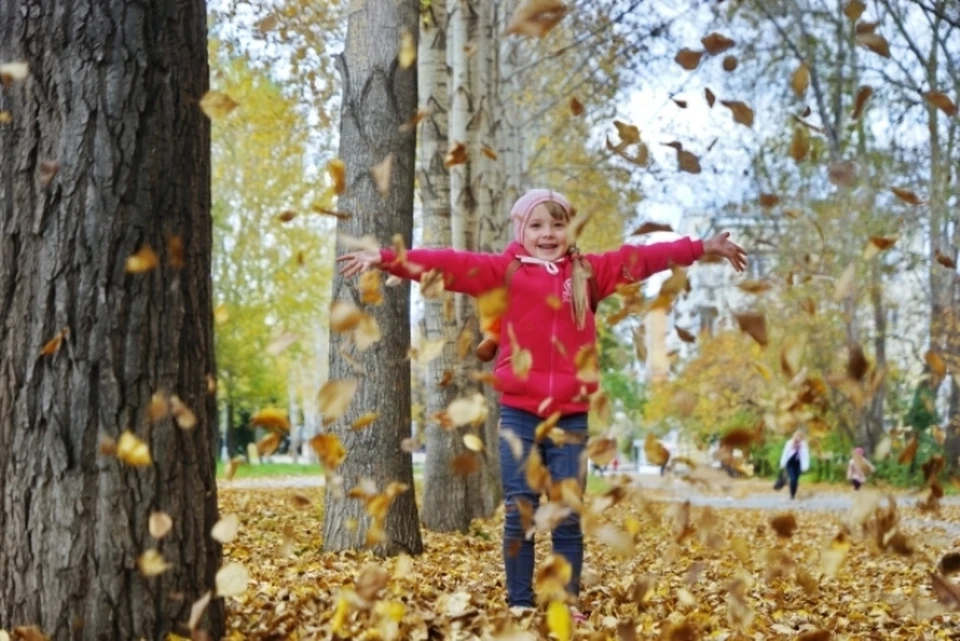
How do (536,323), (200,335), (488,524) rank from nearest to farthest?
1. (200,335)
2. (536,323)
3. (488,524)

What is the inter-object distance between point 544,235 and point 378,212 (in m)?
2.77

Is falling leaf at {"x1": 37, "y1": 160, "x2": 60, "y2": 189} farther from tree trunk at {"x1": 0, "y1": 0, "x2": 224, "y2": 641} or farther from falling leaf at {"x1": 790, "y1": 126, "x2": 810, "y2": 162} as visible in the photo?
falling leaf at {"x1": 790, "y1": 126, "x2": 810, "y2": 162}

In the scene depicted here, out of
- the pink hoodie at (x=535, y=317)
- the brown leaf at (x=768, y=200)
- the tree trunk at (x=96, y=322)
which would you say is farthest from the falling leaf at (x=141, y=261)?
the brown leaf at (x=768, y=200)

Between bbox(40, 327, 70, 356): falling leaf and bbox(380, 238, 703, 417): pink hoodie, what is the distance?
51.8 inches

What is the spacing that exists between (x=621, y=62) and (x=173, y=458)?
1535 cm

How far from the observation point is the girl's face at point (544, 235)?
185 inches

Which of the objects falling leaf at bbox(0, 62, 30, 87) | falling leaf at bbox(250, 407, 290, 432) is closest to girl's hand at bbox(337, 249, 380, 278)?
falling leaf at bbox(250, 407, 290, 432)

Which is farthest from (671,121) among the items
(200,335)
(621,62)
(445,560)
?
(200,335)

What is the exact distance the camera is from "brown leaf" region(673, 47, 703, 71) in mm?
4805

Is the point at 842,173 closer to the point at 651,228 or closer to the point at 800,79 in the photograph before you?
the point at 800,79

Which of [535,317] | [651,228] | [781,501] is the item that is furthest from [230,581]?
[781,501]

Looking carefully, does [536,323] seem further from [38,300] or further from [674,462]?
[38,300]

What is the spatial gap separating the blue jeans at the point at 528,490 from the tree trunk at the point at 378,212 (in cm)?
262

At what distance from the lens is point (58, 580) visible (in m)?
3.49
